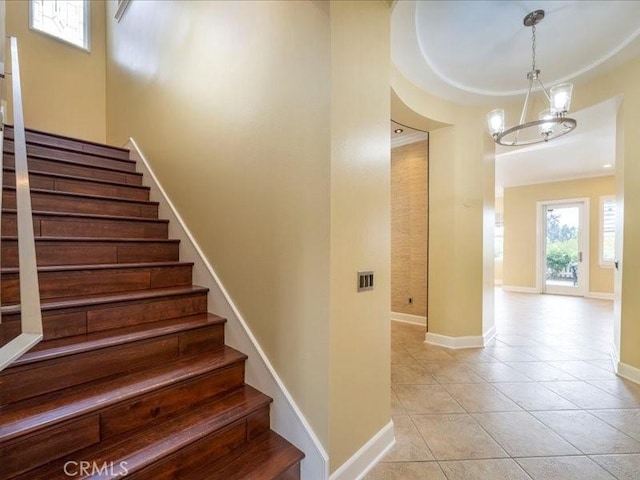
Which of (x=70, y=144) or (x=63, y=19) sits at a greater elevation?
(x=63, y=19)

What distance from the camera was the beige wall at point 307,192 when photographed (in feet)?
4.74

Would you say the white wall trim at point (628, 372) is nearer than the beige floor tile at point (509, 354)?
Yes

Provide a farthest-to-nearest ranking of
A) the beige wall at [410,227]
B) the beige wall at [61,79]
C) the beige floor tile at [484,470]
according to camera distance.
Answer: the beige wall at [410,227] < the beige wall at [61,79] < the beige floor tile at [484,470]

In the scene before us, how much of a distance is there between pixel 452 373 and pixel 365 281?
185cm

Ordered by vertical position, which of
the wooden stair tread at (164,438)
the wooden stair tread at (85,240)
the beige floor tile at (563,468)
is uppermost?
the wooden stair tread at (85,240)

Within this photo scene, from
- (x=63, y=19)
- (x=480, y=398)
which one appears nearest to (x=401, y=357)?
(x=480, y=398)

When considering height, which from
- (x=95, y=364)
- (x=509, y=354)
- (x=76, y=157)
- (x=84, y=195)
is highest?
(x=76, y=157)

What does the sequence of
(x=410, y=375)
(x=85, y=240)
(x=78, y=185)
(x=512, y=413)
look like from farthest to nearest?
(x=410, y=375) → (x=78, y=185) → (x=512, y=413) → (x=85, y=240)

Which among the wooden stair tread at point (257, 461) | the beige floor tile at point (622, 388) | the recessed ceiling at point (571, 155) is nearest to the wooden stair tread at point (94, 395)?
the wooden stair tread at point (257, 461)

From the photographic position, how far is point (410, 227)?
4.50 metres

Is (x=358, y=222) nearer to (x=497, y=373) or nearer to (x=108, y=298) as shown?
(x=108, y=298)

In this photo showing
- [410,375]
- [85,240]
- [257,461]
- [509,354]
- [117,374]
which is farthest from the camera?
[509,354]

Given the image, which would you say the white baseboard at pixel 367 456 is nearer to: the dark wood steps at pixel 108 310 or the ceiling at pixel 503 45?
the dark wood steps at pixel 108 310

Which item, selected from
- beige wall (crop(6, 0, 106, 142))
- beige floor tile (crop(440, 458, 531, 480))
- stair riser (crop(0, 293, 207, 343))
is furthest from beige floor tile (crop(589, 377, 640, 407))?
beige wall (crop(6, 0, 106, 142))
